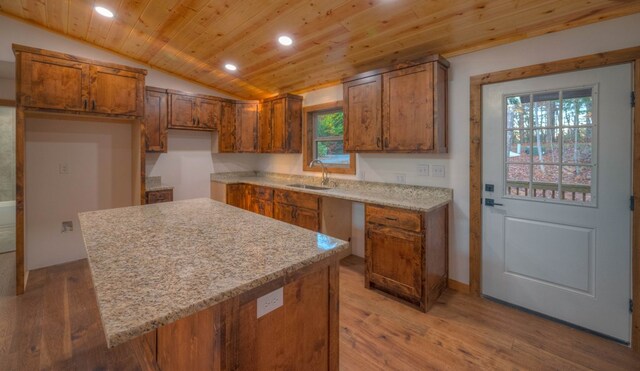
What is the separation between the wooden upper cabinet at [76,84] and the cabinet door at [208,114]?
37.7 inches

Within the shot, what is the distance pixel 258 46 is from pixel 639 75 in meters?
3.08

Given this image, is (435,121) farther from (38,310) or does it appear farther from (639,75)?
(38,310)

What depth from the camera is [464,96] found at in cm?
269

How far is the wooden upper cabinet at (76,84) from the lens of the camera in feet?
8.99

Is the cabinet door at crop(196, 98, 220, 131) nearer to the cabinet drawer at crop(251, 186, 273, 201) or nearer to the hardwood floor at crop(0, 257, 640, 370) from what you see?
the cabinet drawer at crop(251, 186, 273, 201)

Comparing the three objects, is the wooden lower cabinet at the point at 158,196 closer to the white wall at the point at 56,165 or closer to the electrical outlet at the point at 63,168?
the white wall at the point at 56,165

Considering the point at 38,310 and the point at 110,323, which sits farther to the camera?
the point at 38,310

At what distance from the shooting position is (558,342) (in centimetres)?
204

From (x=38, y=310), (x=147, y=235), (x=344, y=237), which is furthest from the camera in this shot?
(x=344, y=237)

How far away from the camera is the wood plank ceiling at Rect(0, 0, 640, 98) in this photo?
82.1 inches

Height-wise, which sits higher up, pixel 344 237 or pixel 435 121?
pixel 435 121

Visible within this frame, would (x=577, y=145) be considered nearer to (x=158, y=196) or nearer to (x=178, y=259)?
(x=178, y=259)

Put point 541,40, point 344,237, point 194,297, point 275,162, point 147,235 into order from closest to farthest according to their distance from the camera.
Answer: point 194,297
point 147,235
point 541,40
point 344,237
point 275,162

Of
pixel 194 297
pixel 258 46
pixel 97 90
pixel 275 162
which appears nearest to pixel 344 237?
pixel 275 162
